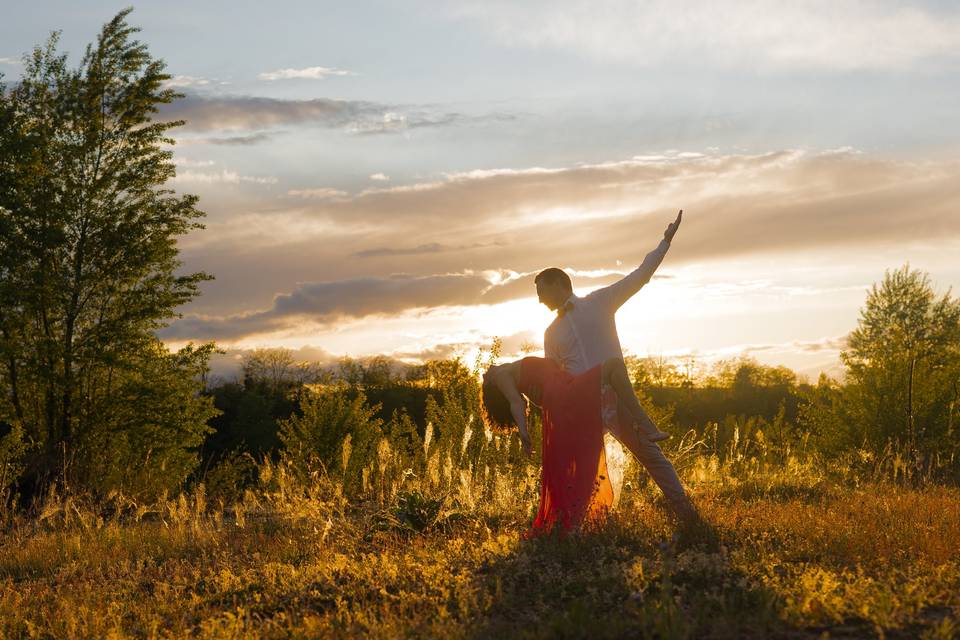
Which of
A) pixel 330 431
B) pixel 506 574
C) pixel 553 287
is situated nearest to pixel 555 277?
pixel 553 287

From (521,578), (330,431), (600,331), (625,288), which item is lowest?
(521,578)

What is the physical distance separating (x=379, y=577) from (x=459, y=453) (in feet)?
23.9

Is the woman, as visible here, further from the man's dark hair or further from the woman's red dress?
the man's dark hair

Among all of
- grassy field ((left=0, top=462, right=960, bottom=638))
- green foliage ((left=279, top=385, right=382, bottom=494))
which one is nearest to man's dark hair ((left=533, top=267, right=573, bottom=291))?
grassy field ((left=0, top=462, right=960, bottom=638))

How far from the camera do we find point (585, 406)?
6938mm

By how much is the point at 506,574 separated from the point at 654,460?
167cm

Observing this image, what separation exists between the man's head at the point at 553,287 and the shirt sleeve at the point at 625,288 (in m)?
0.22

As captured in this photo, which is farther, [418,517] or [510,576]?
[418,517]

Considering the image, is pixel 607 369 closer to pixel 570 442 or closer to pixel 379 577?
pixel 570 442

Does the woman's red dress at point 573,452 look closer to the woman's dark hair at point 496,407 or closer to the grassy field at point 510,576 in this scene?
the grassy field at point 510,576

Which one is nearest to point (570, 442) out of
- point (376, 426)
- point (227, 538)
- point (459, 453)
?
point (227, 538)

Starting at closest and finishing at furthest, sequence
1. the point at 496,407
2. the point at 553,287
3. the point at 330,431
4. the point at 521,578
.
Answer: the point at 521,578 → the point at 553,287 → the point at 496,407 → the point at 330,431

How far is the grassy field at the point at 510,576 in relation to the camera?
193 inches

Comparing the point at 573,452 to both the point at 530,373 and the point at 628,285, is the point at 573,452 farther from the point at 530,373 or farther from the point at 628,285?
the point at 628,285
